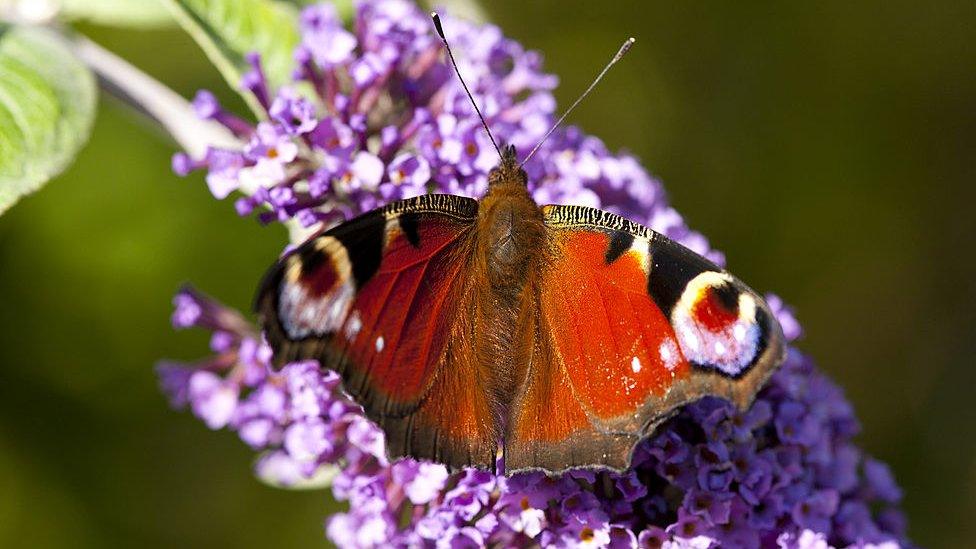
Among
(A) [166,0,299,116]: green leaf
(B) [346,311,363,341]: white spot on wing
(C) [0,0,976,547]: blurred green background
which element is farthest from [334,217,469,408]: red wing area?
(C) [0,0,976,547]: blurred green background

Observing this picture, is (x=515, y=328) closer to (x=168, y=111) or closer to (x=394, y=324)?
(x=394, y=324)

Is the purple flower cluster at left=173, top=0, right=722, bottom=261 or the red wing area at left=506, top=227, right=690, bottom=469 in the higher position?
the purple flower cluster at left=173, top=0, right=722, bottom=261

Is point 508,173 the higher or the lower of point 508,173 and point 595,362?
the higher

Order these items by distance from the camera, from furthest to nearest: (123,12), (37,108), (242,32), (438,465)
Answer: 1. (123,12)
2. (242,32)
3. (37,108)
4. (438,465)

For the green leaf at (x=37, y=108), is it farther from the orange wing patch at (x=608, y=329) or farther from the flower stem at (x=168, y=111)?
the orange wing patch at (x=608, y=329)

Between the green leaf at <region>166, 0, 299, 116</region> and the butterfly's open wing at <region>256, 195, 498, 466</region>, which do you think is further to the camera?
the green leaf at <region>166, 0, 299, 116</region>

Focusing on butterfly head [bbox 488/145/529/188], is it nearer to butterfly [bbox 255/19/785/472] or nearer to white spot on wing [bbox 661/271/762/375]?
butterfly [bbox 255/19/785/472]

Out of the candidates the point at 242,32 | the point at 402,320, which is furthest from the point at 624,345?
the point at 242,32
